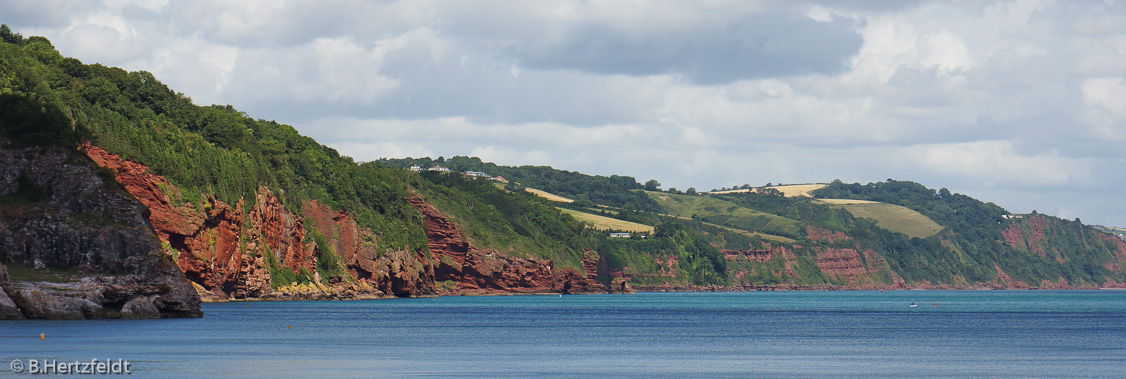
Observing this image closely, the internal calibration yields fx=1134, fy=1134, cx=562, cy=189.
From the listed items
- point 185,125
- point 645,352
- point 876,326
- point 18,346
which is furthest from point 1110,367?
point 185,125

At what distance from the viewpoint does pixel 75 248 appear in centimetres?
7494

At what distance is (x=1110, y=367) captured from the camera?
5778cm

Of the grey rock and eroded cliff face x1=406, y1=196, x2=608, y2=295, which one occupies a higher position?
eroded cliff face x1=406, y1=196, x2=608, y2=295

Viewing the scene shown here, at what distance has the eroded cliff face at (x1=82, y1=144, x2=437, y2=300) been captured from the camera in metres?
102

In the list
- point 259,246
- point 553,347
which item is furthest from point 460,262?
point 553,347

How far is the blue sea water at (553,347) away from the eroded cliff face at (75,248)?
1.71 metres

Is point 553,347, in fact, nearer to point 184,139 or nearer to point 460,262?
point 184,139

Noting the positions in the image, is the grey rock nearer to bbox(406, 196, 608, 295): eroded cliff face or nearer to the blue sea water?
the blue sea water

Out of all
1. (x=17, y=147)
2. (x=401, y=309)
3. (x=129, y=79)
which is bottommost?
(x=401, y=309)

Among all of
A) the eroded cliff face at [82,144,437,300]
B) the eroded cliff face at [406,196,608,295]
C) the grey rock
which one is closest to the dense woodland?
→ the eroded cliff face at [82,144,437,300]

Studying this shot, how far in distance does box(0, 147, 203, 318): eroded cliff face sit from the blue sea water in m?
1.71

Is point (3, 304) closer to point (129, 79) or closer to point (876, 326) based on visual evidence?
point (129, 79)

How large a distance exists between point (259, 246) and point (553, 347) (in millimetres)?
61245

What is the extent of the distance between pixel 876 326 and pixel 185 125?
76.9 meters
